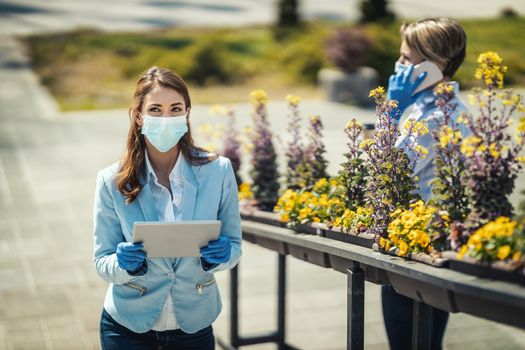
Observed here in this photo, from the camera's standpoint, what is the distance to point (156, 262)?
3234 mm

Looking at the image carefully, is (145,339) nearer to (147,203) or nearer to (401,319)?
(147,203)

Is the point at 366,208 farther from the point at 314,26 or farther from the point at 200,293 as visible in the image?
the point at 314,26

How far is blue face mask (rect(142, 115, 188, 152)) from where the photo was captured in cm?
325

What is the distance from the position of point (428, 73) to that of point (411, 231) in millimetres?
1014

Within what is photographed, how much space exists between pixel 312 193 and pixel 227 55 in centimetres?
1552

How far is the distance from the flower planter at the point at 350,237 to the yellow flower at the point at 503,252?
77 cm

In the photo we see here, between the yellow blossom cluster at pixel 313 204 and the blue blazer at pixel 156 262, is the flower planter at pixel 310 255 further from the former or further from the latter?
the blue blazer at pixel 156 262

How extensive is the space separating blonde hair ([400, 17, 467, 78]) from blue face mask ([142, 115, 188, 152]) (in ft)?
4.15

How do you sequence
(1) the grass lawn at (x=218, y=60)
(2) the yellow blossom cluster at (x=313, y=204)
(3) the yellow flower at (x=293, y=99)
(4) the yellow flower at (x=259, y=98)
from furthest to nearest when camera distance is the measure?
(1) the grass lawn at (x=218, y=60) < (4) the yellow flower at (x=259, y=98) < (3) the yellow flower at (x=293, y=99) < (2) the yellow blossom cluster at (x=313, y=204)

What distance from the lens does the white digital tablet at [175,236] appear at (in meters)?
3.00

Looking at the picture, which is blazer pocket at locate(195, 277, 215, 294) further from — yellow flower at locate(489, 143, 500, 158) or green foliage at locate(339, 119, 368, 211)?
yellow flower at locate(489, 143, 500, 158)

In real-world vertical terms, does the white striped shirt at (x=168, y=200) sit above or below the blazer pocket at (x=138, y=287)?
above

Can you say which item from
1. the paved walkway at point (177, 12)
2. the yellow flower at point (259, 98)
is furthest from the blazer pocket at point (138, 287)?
the paved walkway at point (177, 12)

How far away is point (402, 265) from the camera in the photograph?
3.13 m
